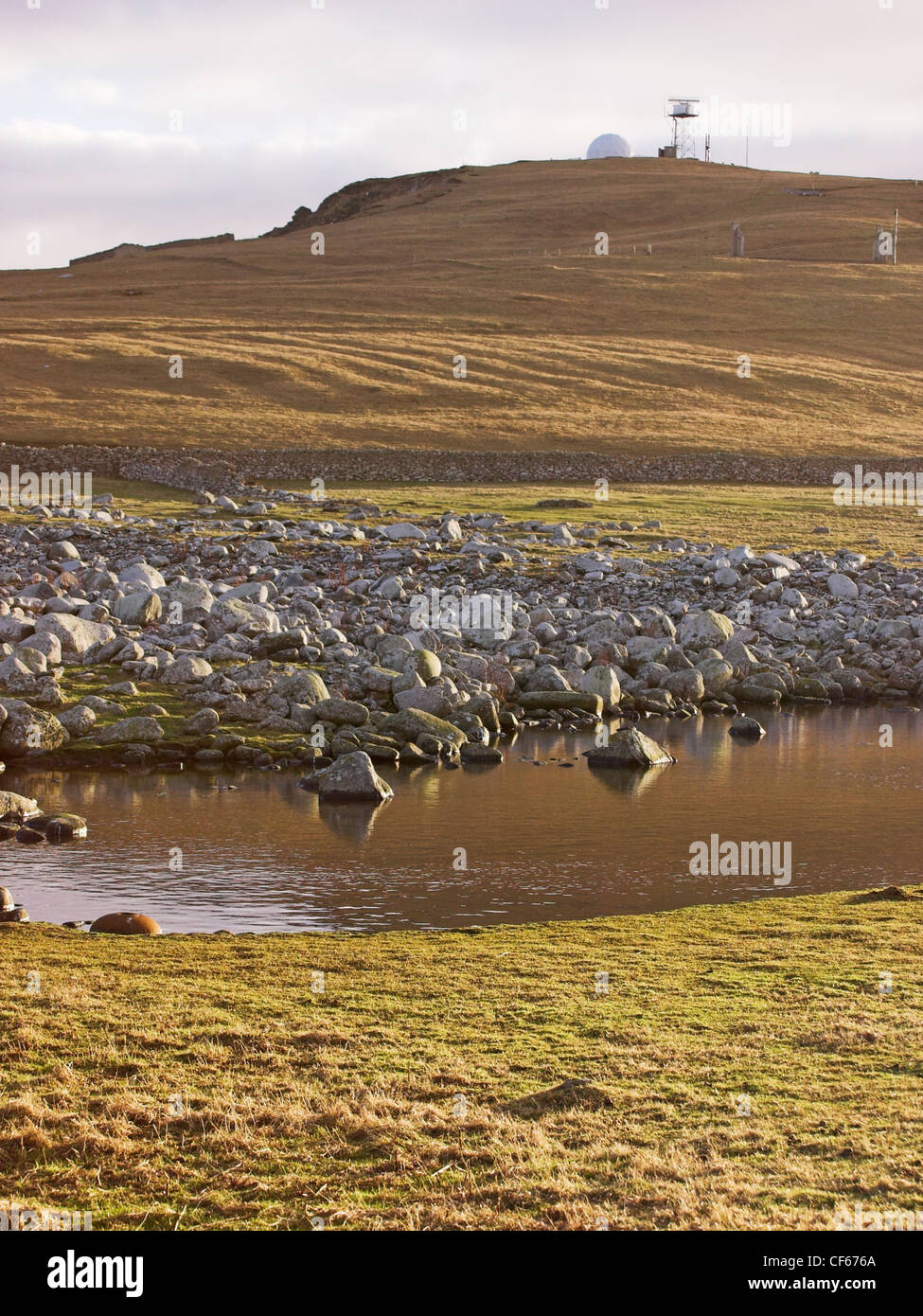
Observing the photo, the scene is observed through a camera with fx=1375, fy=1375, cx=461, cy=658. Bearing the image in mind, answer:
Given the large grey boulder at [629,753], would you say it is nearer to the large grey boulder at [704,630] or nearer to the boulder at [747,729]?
the boulder at [747,729]

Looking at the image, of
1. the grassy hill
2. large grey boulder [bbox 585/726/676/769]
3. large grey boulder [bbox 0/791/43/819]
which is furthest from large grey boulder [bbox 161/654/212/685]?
the grassy hill

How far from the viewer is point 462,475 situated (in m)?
57.0

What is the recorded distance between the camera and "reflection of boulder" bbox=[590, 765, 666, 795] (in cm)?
2167

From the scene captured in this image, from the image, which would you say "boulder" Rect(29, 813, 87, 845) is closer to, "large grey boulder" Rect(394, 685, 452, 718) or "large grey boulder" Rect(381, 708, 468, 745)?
"large grey boulder" Rect(381, 708, 468, 745)

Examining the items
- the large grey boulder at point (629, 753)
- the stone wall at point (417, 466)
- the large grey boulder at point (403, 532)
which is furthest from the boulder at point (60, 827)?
the stone wall at point (417, 466)

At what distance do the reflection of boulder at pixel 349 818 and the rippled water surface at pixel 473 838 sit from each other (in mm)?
50

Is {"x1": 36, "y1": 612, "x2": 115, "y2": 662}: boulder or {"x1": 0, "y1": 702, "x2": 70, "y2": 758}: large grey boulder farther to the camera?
{"x1": 36, "y1": 612, "x2": 115, "y2": 662}: boulder

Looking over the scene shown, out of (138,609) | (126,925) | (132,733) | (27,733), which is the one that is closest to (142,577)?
(138,609)

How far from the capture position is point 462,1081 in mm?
8742

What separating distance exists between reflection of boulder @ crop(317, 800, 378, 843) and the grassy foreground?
18.3 feet

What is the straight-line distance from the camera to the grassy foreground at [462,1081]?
22.7ft

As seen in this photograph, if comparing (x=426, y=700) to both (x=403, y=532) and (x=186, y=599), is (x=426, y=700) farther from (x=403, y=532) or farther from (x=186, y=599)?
(x=403, y=532)

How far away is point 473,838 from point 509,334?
71.1m

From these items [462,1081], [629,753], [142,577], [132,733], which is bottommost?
[629,753]
